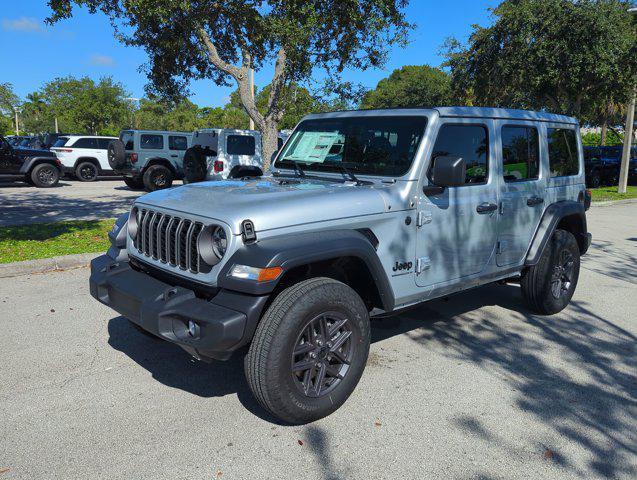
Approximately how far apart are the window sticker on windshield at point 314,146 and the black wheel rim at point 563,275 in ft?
8.60

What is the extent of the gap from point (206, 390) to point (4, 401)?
4.25 ft

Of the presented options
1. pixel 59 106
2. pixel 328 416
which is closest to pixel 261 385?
pixel 328 416

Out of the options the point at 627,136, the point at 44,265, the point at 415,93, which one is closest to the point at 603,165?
the point at 627,136

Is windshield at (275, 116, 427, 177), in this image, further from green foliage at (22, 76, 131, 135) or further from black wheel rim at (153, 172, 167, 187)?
green foliage at (22, 76, 131, 135)

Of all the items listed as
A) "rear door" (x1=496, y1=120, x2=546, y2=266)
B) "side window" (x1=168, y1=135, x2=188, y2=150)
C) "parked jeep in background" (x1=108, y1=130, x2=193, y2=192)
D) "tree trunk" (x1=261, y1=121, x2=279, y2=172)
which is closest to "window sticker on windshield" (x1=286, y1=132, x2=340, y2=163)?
"rear door" (x1=496, y1=120, x2=546, y2=266)

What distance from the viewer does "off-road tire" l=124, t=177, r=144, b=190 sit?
1678cm

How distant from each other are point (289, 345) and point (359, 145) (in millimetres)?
1867

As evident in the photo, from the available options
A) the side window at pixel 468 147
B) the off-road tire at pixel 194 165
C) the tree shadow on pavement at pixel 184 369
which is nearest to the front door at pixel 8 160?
the off-road tire at pixel 194 165

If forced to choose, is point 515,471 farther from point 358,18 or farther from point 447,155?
point 358,18

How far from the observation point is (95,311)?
17.1ft

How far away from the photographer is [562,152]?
5.34 m

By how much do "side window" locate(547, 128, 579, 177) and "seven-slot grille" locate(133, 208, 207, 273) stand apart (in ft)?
11.9

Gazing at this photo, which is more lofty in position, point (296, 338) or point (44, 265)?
point (296, 338)

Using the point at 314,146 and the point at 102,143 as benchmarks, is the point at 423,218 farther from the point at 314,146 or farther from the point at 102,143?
the point at 102,143
